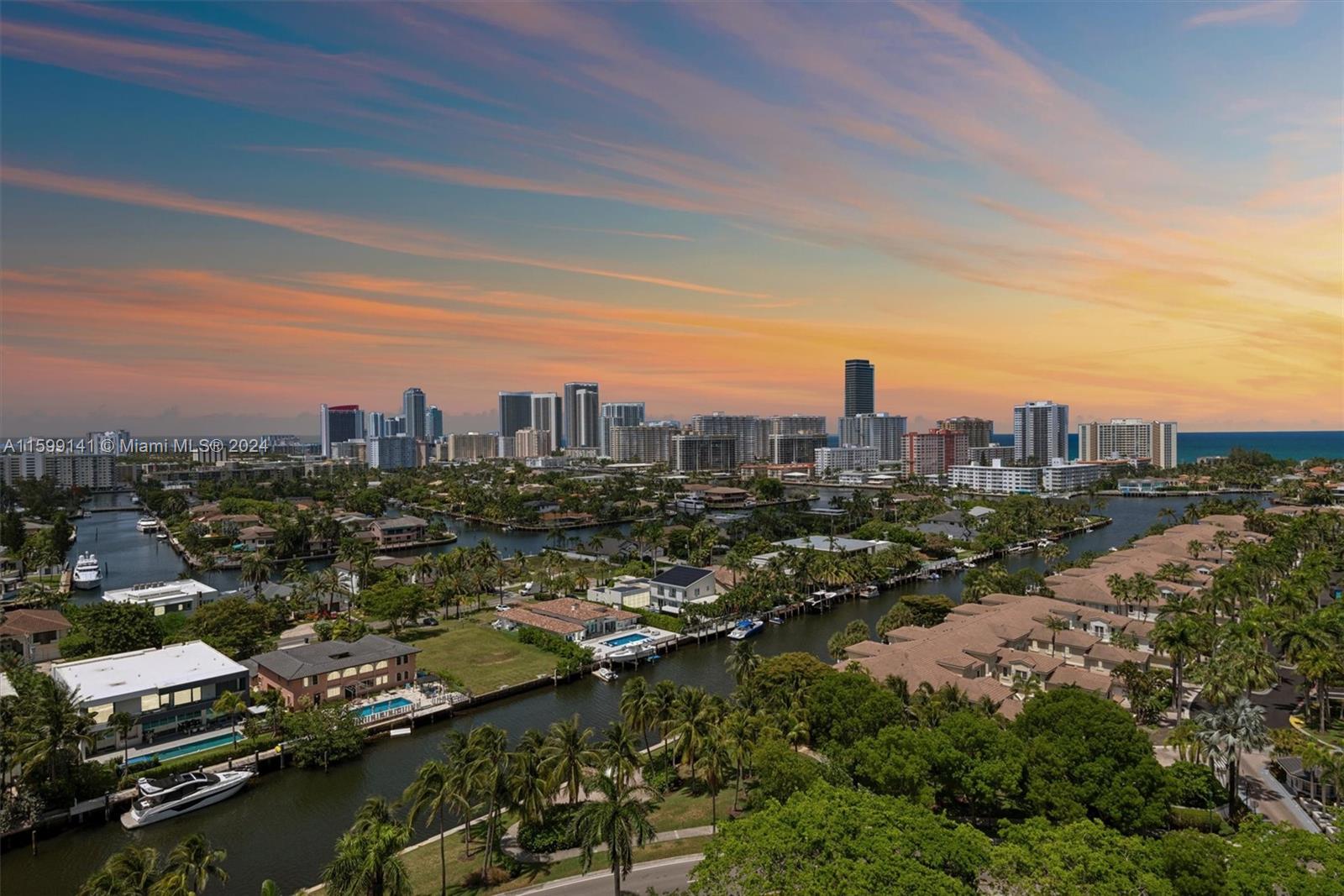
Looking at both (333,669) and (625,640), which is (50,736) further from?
(625,640)

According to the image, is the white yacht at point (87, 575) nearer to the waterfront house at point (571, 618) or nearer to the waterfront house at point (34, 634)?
the waterfront house at point (34, 634)

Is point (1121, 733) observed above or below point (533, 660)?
above

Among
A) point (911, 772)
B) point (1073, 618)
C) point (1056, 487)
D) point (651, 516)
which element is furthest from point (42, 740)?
point (1056, 487)

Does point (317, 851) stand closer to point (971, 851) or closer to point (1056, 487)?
point (971, 851)

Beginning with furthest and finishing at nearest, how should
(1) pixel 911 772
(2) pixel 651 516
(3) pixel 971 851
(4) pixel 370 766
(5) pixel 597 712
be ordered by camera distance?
(2) pixel 651 516 → (5) pixel 597 712 → (4) pixel 370 766 → (1) pixel 911 772 → (3) pixel 971 851

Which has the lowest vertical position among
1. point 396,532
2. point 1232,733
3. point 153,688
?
point 396,532

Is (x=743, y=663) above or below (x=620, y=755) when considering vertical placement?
below

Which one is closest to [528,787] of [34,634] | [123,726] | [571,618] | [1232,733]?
[123,726]

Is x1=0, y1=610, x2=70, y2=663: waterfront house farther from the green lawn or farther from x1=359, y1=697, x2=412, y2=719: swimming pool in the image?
x1=359, y1=697, x2=412, y2=719: swimming pool
